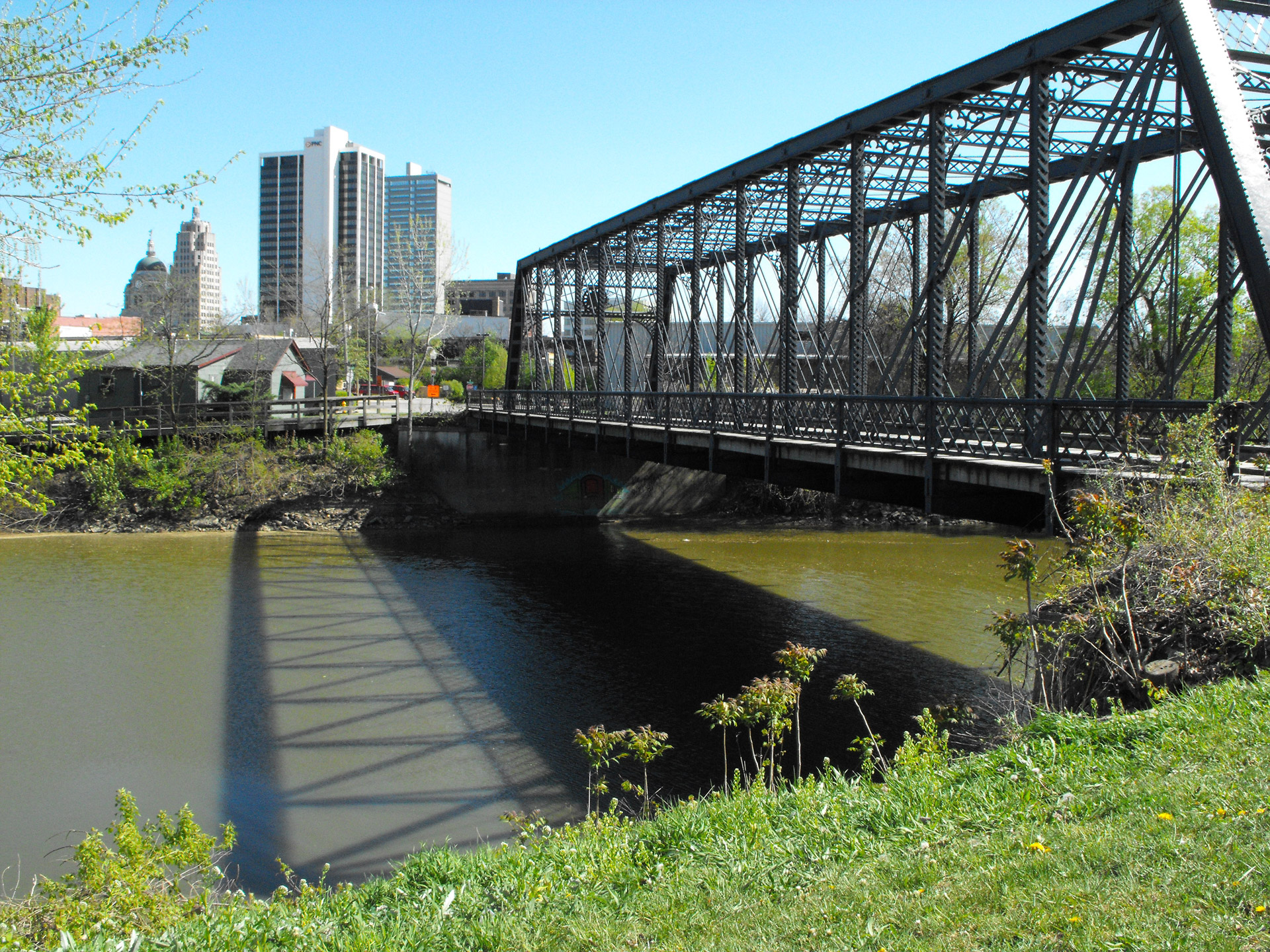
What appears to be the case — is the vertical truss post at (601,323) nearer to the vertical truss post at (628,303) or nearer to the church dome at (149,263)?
the vertical truss post at (628,303)

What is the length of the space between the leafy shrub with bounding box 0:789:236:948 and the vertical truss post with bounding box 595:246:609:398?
79.7ft

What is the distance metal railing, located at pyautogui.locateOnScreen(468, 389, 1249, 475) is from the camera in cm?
1069

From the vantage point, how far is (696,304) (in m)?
26.8

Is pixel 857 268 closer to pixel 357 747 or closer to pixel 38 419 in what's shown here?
pixel 357 747

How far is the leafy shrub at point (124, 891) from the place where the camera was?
6227 millimetres

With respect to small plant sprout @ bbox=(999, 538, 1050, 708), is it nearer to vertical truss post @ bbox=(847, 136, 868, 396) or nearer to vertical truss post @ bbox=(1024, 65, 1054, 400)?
vertical truss post @ bbox=(1024, 65, 1054, 400)

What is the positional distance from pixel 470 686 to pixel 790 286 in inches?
418

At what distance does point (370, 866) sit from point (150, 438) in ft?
103

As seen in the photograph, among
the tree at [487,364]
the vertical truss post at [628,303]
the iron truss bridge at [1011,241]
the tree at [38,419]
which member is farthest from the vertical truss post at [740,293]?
the tree at [487,364]

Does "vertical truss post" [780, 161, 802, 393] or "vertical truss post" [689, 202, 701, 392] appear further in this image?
"vertical truss post" [689, 202, 701, 392]

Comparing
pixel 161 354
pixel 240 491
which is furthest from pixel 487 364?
pixel 240 491

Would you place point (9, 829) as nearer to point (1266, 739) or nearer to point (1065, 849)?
point (1065, 849)

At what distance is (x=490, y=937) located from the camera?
504 cm

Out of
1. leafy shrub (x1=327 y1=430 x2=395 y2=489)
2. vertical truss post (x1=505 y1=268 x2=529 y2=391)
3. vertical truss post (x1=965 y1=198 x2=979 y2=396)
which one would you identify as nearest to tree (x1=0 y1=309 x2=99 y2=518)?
vertical truss post (x1=965 y1=198 x2=979 y2=396)
